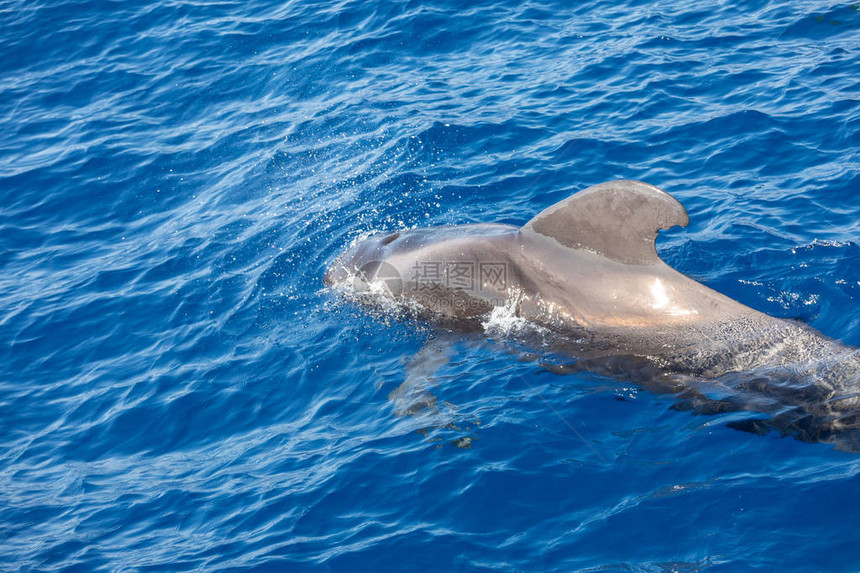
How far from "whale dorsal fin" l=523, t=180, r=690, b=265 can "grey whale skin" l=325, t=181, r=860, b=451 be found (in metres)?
0.01

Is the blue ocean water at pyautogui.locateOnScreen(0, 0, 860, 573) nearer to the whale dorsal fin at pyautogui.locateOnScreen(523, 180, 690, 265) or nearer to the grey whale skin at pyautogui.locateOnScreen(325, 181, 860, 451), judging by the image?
the grey whale skin at pyautogui.locateOnScreen(325, 181, 860, 451)

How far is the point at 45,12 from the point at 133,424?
58.5 feet

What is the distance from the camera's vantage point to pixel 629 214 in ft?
30.9

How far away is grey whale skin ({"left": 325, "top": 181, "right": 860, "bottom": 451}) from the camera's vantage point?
8.66 metres

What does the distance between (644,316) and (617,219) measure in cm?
114

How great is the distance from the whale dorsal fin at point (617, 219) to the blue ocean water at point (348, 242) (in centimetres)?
159

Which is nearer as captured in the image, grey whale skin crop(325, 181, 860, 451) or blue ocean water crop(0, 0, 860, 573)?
blue ocean water crop(0, 0, 860, 573)

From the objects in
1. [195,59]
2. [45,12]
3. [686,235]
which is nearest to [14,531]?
[686,235]
